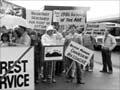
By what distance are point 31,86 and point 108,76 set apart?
6.25 m

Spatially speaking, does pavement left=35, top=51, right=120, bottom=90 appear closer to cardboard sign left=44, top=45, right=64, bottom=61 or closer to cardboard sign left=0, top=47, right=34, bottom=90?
cardboard sign left=44, top=45, right=64, bottom=61

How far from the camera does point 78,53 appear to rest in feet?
30.4

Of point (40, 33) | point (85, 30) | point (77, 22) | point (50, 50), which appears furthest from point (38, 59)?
point (85, 30)

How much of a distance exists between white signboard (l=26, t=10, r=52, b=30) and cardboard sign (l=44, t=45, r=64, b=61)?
1.42 metres

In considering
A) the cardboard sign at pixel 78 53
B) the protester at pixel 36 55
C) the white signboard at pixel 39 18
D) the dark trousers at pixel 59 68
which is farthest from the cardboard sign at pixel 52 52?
the dark trousers at pixel 59 68

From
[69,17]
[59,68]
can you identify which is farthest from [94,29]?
[59,68]

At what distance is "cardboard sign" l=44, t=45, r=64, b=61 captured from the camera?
9.23 metres

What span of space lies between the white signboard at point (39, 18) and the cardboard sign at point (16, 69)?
5370 mm

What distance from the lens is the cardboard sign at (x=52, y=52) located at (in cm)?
923

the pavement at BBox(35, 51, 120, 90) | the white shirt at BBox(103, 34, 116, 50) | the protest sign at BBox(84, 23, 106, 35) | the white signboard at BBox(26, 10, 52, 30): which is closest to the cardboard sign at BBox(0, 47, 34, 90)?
the pavement at BBox(35, 51, 120, 90)

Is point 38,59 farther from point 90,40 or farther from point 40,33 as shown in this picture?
point 90,40

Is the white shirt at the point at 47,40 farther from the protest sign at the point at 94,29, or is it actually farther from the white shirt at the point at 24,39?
the protest sign at the point at 94,29

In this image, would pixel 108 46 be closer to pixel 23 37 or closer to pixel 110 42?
pixel 110 42

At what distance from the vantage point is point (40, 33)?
34.9 ft
